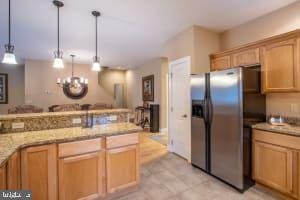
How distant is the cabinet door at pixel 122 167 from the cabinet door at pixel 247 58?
2363 mm

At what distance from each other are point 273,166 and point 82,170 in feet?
8.31

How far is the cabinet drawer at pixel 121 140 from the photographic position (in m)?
2.14

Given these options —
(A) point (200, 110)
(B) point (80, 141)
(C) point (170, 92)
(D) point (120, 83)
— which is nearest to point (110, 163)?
(B) point (80, 141)

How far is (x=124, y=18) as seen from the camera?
120 inches

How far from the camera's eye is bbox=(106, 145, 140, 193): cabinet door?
2164 millimetres

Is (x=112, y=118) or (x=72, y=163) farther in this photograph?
(x=112, y=118)

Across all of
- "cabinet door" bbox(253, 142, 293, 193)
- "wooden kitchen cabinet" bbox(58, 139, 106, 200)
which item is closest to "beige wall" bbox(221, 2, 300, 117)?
"cabinet door" bbox(253, 142, 293, 193)

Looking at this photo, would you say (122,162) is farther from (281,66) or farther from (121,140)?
(281,66)

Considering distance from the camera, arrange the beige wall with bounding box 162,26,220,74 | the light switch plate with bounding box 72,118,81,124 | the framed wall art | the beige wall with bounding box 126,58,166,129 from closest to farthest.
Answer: the light switch plate with bounding box 72,118,81,124 → the beige wall with bounding box 162,26,220,74 → the beige wall with bounding box 126,58,166,129 → the framed wall art

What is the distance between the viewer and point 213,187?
2.50m

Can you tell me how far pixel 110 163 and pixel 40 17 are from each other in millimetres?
2922

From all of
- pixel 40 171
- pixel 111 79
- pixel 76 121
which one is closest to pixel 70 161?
pixel 40 171

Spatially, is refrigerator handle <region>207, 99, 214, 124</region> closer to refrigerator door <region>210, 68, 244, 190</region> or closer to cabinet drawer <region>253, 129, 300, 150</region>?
refrigerator door <region>210, 68, 244, 190</region>

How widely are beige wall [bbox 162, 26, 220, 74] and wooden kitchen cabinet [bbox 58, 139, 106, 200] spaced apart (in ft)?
7.88
